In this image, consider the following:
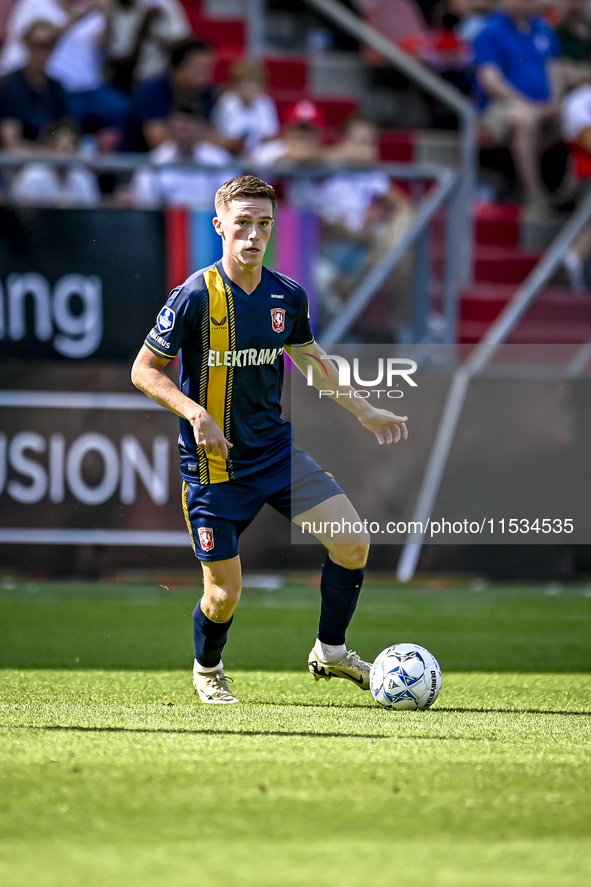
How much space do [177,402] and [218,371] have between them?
0.42 metres

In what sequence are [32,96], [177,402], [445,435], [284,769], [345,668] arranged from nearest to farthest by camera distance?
1. [284,769]
2. [177,402]
3. [345,668]
4. [445,435]
5. [32,96]

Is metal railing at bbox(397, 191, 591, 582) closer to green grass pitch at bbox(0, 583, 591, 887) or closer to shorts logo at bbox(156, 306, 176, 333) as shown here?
green grass pitch at bbox(0, 583, 591, 887)

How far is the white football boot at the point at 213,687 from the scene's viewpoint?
572 cm

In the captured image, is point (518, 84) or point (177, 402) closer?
point (177, 402)

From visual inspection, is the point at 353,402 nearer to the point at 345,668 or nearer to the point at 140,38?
the point at 345,668

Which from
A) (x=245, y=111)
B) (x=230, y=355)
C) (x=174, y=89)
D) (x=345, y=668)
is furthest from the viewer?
(x=245, y=111)

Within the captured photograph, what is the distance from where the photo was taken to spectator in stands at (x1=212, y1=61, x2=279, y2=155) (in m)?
12.1

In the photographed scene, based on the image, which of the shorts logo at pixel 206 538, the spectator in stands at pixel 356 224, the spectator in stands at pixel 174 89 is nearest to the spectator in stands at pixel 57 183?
the spectator in stands at pixel 174 89

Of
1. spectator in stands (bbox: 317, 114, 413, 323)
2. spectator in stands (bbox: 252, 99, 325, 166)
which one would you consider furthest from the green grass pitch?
spectator in stands (bbox: 252, 99, 325, 166)

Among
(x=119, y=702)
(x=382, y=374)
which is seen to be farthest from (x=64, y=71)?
(x=119, y=702)

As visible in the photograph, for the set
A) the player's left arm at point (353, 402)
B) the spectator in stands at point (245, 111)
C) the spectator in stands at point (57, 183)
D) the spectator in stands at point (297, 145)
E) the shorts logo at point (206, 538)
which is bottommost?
the shorts logo at point (206, 538)

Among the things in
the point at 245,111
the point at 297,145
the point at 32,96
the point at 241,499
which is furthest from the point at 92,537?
the point at 241,499

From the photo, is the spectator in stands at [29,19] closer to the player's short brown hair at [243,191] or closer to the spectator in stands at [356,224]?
the spectator in stands at [356,224]

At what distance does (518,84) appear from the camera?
44.1ft
